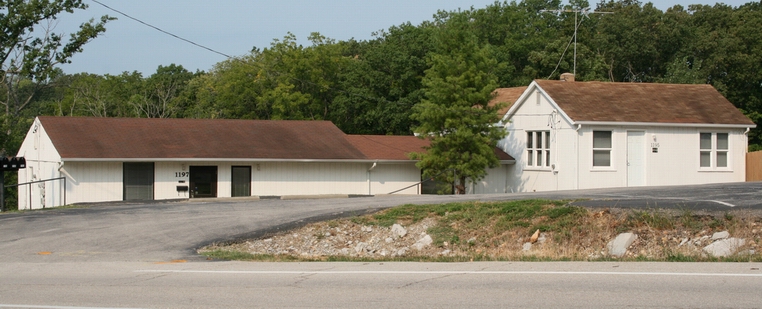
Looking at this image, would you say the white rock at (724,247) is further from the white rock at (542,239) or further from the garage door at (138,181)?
the garage door at (138,181)

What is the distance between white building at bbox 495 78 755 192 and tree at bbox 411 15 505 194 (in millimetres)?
2136

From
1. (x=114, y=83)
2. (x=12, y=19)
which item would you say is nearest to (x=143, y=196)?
(x=12, y=19)

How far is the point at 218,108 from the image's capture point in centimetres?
Answer: 6134

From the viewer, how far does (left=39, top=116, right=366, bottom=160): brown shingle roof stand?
32.2m

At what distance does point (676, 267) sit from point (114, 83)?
64009mm

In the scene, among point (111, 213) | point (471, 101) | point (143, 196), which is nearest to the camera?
point (111, 213)

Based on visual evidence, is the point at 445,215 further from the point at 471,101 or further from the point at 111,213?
the point at 471,101

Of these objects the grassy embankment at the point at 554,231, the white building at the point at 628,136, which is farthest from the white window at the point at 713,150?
the grassy embankment at the point at 554,231

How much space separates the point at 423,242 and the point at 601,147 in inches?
644

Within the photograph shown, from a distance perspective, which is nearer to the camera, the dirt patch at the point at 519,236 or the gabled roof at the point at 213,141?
the dirt patch at the point at 519,236

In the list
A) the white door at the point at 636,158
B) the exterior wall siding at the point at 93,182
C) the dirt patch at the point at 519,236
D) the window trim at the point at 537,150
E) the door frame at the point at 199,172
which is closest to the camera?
the dirt patch at the point at 519,236

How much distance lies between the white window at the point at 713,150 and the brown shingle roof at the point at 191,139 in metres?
14.7

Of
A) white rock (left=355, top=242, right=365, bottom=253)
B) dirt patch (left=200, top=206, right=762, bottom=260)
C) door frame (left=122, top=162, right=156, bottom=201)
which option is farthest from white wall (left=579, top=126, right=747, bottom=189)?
door frame (left=122, top=162, right=156, bottom=201)

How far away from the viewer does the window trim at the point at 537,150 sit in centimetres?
3428
